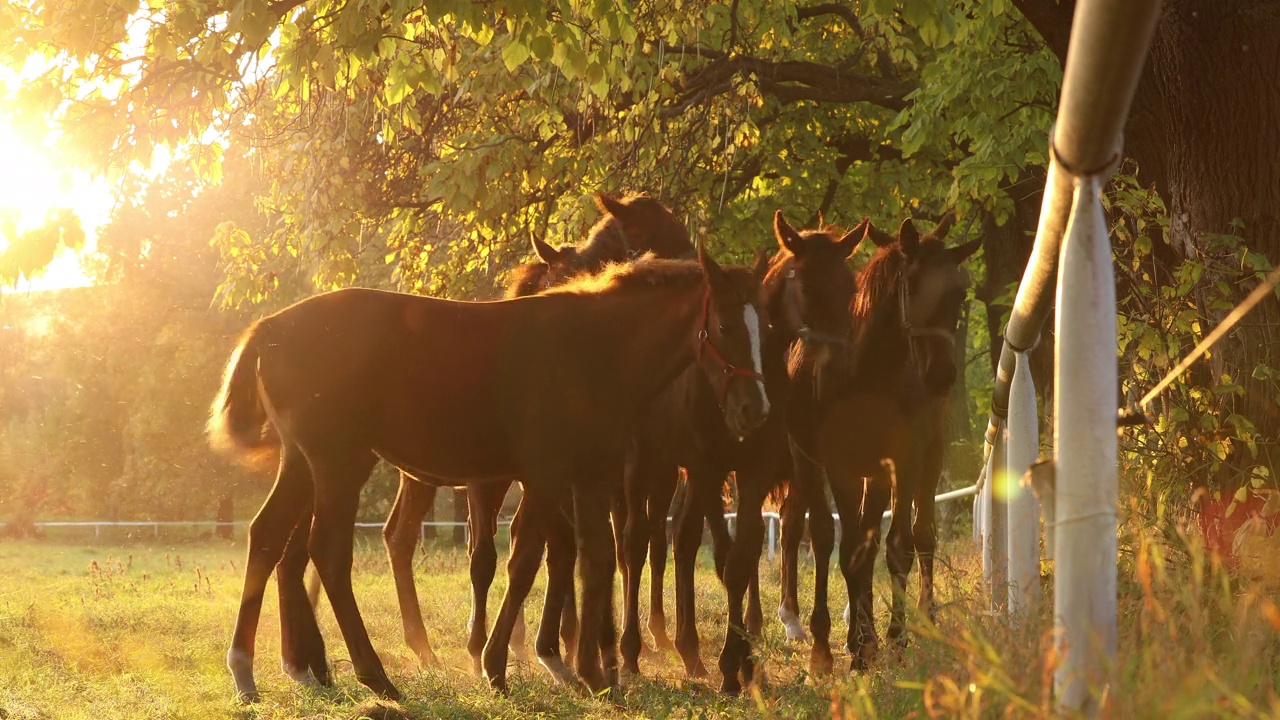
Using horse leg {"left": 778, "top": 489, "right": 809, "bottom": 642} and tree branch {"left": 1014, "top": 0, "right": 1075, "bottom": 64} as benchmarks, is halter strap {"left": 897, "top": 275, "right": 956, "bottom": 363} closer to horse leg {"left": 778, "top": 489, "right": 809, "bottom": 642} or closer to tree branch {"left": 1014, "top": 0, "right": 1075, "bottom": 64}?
tree branch {"left": 1014, "top": 0, "right": 1075, "bottom": 64}

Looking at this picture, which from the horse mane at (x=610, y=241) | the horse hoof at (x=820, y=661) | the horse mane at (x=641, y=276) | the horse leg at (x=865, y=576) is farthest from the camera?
the horse mane at (x=610, y=241)

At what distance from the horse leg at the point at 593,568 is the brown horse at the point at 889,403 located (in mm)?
1530

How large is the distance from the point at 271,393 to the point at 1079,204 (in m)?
5.10

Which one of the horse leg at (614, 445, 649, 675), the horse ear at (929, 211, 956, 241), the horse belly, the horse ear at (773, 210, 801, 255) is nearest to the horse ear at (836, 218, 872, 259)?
the horse ear at (773, 210, 801, 255)

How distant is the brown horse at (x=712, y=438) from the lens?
7895 millimetres

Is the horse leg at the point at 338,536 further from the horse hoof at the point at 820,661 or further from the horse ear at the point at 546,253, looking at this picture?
the horse ear at the point at 546,253

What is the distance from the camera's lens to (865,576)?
25.4ft

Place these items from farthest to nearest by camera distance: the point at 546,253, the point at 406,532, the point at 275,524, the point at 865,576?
the point at 406,532 < the point at 546,253 < the point at 865,576 < the point at 275,524

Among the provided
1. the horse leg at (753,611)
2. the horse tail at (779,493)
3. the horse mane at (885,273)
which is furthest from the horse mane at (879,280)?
the horse tail at (779,493)

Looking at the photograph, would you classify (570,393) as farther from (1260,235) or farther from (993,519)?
(1260,235)

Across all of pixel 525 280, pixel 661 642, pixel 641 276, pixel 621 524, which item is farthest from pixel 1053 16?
pixel 661 642

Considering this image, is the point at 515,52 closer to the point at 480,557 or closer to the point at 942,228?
the point at 942,228

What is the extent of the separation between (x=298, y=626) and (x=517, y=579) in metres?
1.24

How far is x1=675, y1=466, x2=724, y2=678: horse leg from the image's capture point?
8.27m
